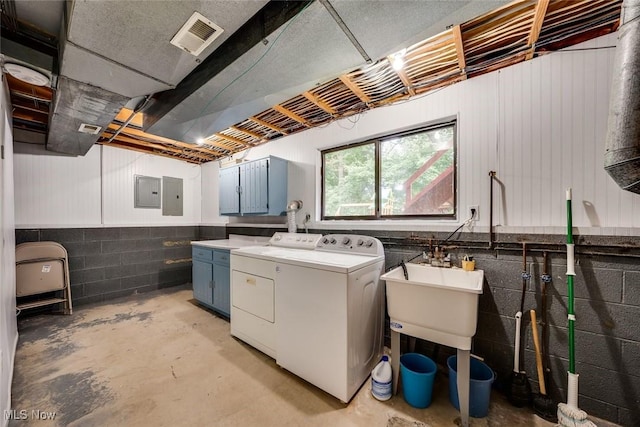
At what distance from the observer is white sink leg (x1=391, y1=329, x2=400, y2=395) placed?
69.8 inches

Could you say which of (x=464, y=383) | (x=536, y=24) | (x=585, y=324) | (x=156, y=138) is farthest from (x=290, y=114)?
(x=585, y=324)

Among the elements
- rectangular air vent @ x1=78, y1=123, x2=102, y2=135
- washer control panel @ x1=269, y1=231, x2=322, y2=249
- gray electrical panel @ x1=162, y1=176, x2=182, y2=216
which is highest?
rectangular air vent @ x1=78, y1=123, x2=102, y2=135

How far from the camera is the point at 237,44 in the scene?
1503 mm

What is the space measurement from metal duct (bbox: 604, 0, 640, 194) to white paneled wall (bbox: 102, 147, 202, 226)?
18.2 ft

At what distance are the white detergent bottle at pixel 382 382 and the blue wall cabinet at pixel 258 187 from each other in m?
2.12

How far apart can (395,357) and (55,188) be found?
495 cm

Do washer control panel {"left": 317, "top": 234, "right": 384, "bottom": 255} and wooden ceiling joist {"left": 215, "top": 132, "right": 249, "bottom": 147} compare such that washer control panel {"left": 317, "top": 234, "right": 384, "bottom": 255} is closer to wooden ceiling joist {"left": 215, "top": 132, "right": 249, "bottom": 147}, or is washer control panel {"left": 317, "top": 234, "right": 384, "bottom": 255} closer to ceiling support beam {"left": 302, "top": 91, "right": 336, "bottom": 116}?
ceiling support beam {"left": 302, "top": 91, "right": 336, "bottom": 116}

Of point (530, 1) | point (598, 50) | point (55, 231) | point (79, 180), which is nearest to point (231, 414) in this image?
point (530, 1)

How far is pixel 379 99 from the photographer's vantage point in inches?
95.1

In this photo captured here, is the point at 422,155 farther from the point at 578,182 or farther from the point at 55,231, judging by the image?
the point at 55,231

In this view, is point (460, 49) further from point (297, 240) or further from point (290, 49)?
point (297, 240)

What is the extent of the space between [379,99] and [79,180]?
14.9 ft

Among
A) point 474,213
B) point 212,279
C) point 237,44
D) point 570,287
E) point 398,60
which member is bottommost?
point 212,279

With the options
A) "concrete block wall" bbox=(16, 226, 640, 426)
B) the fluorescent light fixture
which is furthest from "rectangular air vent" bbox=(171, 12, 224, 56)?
"concrete block wall" bbox=(16, 226, 640, 426)
